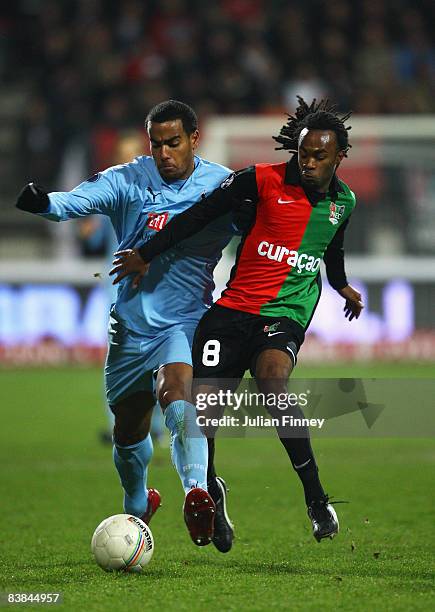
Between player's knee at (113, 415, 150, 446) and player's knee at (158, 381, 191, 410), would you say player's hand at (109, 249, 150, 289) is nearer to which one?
player's knee at (158, 381, 191, 410)

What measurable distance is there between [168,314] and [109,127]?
36.5 ft

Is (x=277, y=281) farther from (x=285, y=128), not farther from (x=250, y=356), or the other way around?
(x=285, y=128)

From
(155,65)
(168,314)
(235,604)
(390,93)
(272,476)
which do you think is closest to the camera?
(235,604)

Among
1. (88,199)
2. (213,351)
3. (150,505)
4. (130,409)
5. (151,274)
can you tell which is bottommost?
(150,505)

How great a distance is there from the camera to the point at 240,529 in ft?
19.8

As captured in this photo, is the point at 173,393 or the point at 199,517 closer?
the point at 199,517

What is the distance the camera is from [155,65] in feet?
54.6

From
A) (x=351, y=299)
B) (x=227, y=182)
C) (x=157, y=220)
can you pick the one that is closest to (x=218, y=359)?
(x=157, y=220)

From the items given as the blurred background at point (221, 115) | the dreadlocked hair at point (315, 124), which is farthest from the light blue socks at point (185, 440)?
the blurred background at point (221, 115)

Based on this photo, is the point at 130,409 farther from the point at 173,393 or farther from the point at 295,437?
the point at 295,437

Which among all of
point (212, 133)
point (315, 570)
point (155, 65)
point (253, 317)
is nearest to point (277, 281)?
point (253, 317)

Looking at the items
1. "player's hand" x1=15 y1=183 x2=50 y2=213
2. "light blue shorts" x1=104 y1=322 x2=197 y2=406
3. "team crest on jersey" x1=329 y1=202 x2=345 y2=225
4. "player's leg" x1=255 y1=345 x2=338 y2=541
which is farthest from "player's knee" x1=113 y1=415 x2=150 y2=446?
"team crest on jersey" x1=329 y1=202 x2=345 y2=225

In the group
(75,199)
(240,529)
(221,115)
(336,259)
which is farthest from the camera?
(221,115)

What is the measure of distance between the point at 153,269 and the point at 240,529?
5.31ft
